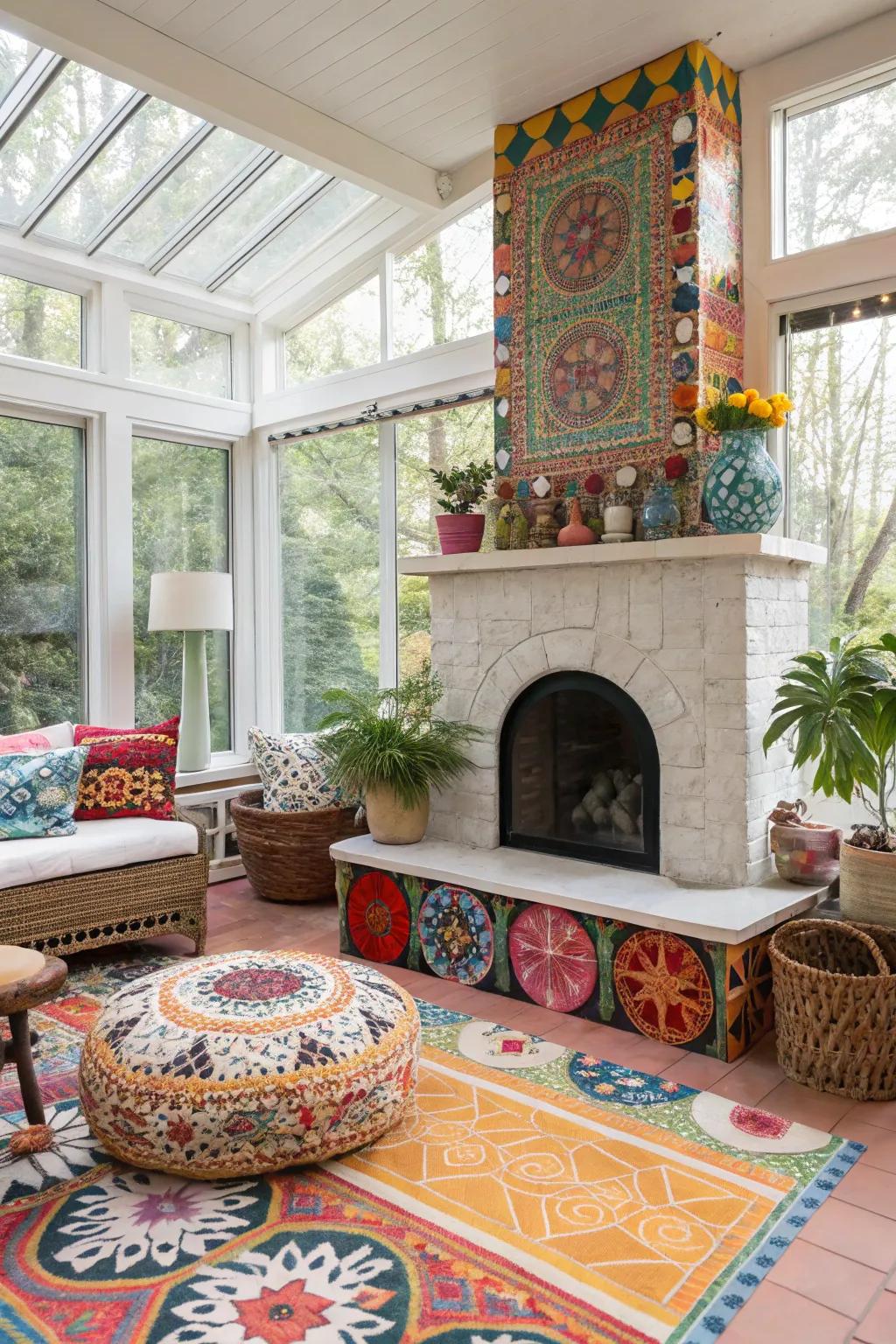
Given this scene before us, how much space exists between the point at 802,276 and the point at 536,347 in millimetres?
951

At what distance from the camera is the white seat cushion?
10.9 ft

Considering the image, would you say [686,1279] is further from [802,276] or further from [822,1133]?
[802,276]

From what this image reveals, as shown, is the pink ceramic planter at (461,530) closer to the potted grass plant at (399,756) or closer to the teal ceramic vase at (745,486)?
the potted grass plant at (399,756)

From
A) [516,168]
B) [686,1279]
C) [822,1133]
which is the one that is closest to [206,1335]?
[686,1279]

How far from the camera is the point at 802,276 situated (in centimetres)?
331

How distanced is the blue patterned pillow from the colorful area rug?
1.12m

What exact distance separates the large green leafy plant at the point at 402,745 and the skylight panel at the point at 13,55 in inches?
100

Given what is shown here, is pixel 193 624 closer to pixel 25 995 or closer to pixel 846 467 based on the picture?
pixel 25 995

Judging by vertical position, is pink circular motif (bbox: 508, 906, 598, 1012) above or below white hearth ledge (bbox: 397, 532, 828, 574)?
below

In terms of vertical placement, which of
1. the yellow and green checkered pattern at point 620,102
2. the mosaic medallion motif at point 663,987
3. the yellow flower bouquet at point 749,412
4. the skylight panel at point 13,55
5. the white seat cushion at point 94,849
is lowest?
the mosaic medallion motif at point 663,987

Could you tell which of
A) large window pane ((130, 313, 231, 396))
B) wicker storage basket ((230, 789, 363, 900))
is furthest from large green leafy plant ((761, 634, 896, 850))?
large window pane ((130, 313, 231, 396))

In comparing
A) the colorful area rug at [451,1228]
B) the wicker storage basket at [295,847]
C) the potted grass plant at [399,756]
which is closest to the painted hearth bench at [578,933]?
the potted grass plant at [399,756]

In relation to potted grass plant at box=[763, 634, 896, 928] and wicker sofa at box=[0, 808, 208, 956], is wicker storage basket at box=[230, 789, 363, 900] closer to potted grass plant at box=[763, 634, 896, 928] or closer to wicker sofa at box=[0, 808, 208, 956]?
wicker sofa at box=[0, 808, 208, 956]

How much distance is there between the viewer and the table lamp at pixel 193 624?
14.6 ft
